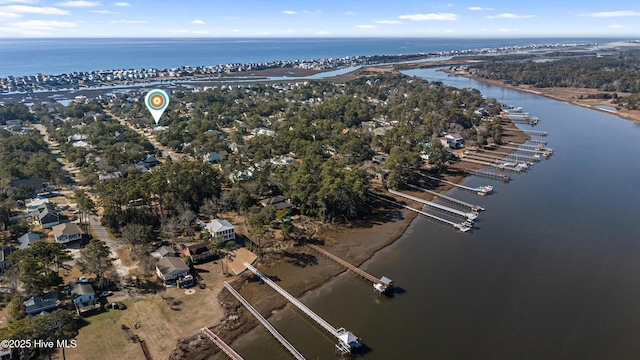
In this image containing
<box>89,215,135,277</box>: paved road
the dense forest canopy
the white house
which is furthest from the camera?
the dense forest canopy

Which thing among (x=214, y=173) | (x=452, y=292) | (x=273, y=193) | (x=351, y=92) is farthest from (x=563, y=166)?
(x=351, y=92)

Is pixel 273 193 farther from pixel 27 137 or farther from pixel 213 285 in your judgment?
pixel 27 137

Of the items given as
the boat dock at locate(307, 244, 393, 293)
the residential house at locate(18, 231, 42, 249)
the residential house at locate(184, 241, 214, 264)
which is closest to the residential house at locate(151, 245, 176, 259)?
the residential house at locate(184, 241, 214, 264)

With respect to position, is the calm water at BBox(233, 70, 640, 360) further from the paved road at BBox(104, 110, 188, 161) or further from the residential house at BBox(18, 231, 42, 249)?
the paved road at BBox(104, 110, 188, 161)

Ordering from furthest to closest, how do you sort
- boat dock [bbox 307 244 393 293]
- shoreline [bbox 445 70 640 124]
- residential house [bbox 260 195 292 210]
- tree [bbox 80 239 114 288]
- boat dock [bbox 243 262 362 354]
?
shoreline [bbox 445 70 640 124], residential house [bbox 260 195 292 210], boat dock [bbox 307 244 393 293], tree [bbox 80 239 114 288], boat dock [bbox 243 262 362 354]

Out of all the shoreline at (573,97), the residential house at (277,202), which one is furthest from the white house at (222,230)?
the shoreline at (573,97)

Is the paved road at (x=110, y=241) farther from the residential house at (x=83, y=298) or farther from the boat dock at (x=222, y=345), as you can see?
the boat dock at (x=222, y=345)
